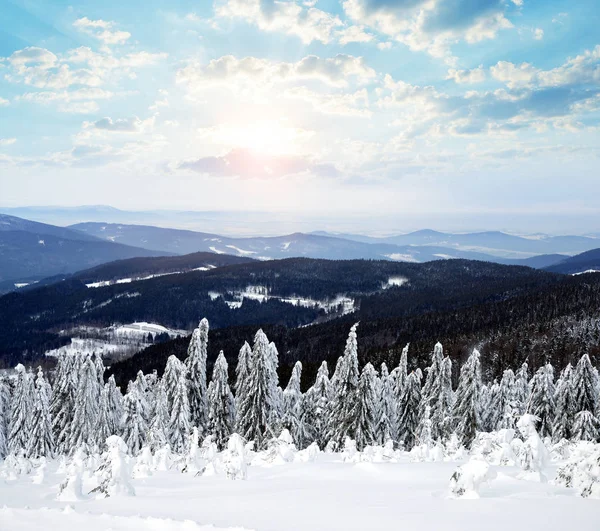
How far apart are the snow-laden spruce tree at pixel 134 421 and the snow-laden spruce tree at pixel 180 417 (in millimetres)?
2483

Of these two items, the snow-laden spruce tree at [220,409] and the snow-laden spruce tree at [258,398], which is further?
the snow-laden spruce tree at [220,409]

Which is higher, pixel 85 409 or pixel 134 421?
pixel 134 421

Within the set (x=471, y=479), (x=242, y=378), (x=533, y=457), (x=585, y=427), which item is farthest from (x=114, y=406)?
(x=585, y=427)

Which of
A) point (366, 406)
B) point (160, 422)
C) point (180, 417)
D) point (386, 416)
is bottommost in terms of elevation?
point (386, 416)

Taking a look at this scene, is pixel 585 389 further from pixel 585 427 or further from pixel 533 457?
pixel 533 457

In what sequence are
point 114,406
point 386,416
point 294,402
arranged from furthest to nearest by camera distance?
point 114,406 < point 386,416 < point 294,402

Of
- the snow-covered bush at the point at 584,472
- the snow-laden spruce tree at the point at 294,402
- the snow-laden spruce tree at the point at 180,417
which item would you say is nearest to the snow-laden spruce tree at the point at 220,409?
the snow-laden spruce tree at the point at 180,417

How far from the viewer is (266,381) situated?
33281 millimetres

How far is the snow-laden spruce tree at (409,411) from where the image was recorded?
40438mm

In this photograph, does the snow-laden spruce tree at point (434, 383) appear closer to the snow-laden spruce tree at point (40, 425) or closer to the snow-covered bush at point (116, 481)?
the snow-covered bush at point (116, 481)

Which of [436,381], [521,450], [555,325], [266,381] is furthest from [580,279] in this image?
[521,450]

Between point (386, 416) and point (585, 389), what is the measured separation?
735 inches

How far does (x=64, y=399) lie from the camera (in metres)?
40.2

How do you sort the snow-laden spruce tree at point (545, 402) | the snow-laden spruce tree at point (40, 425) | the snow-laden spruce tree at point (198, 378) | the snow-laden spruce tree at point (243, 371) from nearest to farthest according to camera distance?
the snow-laden spruce tree at point (40, 425) → the snow-laden spruce tree at point (243, 371) → the snow-laden spruce tree at point (198, 378) → the snow-laden spruce tree at point (545, 402)
